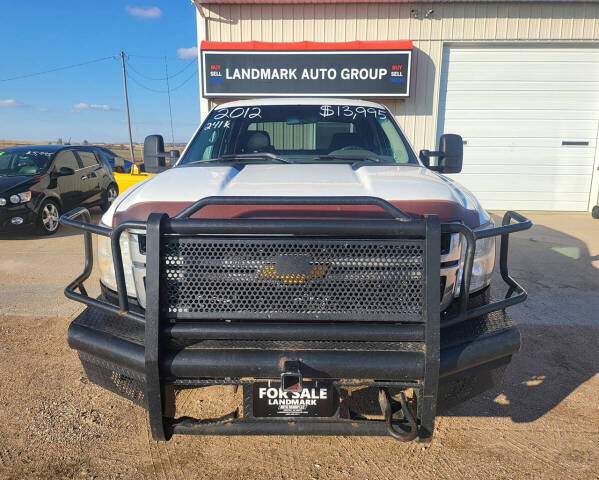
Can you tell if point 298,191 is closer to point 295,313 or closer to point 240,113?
point 295,313

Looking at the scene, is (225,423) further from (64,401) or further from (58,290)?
(58,290)

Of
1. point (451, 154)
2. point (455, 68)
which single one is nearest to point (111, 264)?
point (451, 154)

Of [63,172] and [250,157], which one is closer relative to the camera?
[250,157]

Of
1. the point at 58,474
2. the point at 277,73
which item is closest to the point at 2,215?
the point at 277,73

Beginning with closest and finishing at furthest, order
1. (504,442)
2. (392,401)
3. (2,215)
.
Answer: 1. (392,401)
2. (504,442)
3. (2,215)

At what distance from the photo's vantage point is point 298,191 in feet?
7.25

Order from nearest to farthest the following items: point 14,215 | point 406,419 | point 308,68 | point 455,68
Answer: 1. point 406,419
2. point 14,215
3. point 308,68
4. point 455,68

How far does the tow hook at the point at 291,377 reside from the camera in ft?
6.15

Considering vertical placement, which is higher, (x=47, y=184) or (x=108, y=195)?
(x=47, y=184)

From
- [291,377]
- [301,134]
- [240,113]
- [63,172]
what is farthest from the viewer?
[63,172]

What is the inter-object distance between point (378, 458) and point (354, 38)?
9.44 meters

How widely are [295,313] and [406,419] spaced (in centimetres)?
68

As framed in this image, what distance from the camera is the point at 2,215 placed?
771cm

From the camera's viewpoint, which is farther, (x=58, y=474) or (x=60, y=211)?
(x=60, y=211)
